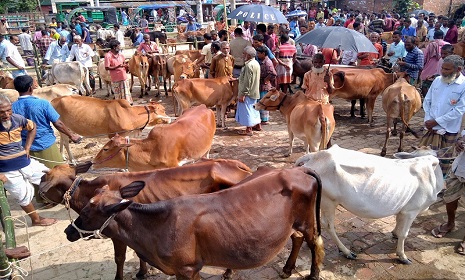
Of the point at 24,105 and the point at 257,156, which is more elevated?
the point at 24,105

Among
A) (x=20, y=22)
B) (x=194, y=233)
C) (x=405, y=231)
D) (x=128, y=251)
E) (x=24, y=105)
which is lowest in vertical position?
(x=128, y=251)

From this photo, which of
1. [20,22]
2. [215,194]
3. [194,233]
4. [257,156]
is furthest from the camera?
[20,22]

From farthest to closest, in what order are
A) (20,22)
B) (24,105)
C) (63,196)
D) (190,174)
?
(20,22)
(24,105)
(190,174)
(63,196)

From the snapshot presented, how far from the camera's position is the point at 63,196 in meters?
3.81

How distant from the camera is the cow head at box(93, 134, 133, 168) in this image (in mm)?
5109

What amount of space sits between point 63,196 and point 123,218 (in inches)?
38.8

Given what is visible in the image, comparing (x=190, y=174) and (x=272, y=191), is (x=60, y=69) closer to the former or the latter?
(x=190, y=174)

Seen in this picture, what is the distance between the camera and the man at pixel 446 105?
4.86 m

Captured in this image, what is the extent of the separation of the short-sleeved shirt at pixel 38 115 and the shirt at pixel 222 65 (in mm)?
4972

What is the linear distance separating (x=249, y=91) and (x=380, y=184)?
465 cm

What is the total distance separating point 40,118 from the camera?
17.3 feet

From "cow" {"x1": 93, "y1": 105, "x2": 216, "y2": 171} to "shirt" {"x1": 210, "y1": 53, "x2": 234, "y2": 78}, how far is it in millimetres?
3701

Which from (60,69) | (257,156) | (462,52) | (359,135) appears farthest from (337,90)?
(60,69)

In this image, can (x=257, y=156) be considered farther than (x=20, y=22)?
No
